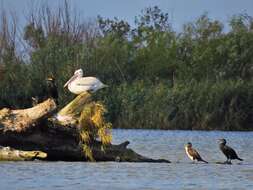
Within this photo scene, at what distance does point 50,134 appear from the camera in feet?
77.6

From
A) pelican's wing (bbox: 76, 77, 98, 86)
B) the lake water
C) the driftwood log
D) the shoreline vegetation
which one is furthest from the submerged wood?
the shoreline vegetation

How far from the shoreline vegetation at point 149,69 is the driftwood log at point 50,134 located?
843 inches

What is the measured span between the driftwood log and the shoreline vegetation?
21419 mm

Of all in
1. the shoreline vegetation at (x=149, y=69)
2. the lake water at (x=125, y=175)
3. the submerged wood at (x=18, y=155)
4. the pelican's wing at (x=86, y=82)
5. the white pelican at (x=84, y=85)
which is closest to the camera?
the lake water at (x=125, y=175)

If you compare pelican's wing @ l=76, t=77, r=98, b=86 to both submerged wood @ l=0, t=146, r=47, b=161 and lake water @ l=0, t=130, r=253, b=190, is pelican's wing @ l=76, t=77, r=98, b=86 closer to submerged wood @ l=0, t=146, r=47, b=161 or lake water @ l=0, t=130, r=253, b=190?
lake water @ l=0, t=130, r=253, b=190

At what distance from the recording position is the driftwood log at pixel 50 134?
76.0ft

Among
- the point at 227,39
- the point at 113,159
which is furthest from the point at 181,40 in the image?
the point at 113,159

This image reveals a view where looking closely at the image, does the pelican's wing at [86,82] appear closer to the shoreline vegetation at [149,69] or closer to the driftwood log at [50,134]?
the driftwood log at [50,134]

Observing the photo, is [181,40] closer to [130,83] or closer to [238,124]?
[130,83]

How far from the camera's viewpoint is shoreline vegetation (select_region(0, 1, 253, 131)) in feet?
157

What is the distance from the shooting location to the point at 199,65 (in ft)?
192

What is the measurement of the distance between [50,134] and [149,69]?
3572cm

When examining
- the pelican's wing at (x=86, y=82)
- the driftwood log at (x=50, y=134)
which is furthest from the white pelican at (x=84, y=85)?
the driftwood log at (x=50, y=134)

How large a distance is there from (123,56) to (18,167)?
1411 inches
